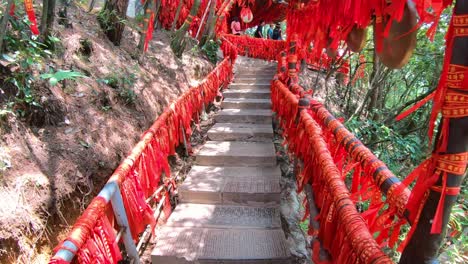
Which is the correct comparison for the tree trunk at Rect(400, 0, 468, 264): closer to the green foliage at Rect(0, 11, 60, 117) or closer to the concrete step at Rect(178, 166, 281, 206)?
the concrete step at Rect(178, 166, 281, 206)

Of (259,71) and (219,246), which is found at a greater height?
(259,71)

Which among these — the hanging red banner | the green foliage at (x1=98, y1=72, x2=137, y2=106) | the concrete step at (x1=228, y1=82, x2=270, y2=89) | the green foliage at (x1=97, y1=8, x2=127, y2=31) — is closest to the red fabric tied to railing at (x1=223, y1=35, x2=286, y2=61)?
the concrete step at (x1=228, y1=82, x2=270, y2=89)

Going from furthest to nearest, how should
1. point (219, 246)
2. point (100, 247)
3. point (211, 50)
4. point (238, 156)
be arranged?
point (211, 50) → point (238, 156) → point (219, 246) → point (100, 247)

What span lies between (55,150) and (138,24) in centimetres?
585

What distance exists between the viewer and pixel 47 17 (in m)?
3.69

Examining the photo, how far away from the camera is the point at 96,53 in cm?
480

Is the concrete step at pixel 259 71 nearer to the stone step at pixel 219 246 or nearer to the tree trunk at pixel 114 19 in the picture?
the tree trunk at pixel 114 19

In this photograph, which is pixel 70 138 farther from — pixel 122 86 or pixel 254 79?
pixel 254 79

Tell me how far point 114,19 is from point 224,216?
173 inches

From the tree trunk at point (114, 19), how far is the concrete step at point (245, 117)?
2456 mm

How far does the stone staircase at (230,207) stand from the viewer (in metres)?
2.78

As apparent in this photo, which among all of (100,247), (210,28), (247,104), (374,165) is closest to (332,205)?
Answer: (374,165)

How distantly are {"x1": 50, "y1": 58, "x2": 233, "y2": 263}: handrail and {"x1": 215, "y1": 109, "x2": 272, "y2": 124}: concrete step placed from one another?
4.37 feet

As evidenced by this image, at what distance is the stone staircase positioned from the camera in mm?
2783
